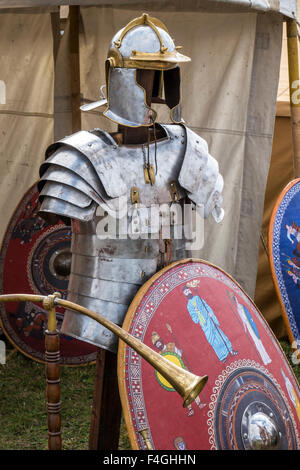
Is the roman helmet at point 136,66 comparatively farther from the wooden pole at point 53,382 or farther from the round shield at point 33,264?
the round shield at point 33,264

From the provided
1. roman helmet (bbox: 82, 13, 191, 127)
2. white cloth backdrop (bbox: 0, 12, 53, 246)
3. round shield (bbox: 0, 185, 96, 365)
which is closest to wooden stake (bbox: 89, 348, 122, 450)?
roman helmet (bbox: 82, 13, 191, 127)

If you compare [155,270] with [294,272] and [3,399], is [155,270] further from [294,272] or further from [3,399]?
[3,399]

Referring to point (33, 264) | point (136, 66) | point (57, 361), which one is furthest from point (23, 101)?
point (57, 361)

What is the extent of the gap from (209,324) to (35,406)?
146 centimetres

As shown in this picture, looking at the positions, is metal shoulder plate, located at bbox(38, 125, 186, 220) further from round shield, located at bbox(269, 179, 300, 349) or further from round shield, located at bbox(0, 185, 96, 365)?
round shield, located at bbox(0, 185, 96, 365)

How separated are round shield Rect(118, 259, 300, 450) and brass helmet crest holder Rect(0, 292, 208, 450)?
0.25 metres

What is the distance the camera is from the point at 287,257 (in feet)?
11.8

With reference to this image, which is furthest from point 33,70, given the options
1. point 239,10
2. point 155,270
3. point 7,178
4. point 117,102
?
point 155,270

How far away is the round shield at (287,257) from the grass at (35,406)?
76cm

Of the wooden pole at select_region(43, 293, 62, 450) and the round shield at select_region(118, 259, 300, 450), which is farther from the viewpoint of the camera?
the round shield at select_region(118, 259, 300, 450)

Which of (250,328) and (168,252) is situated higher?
(168,252)

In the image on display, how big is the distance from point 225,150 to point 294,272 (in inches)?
36.8

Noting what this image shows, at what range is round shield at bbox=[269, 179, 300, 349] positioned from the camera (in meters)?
3.48

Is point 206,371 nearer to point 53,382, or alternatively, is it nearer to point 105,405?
point 105,405
